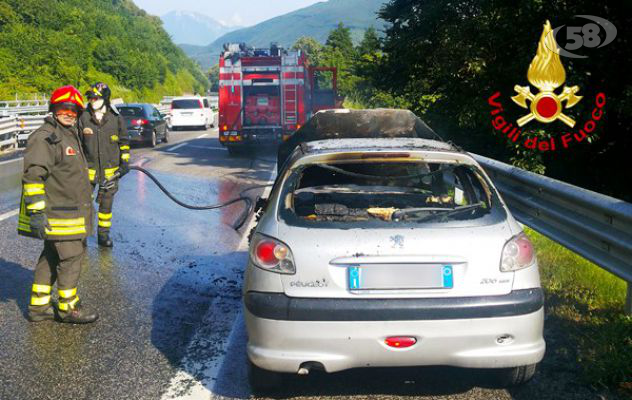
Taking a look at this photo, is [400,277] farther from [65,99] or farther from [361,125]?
[361,125]

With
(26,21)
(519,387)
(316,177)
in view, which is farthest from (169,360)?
(26,21)

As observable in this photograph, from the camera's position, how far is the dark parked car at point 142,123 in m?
23.2

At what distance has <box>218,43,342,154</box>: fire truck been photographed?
20.9 m

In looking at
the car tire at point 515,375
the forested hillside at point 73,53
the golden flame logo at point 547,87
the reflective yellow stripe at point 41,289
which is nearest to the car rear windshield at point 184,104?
the forested hillside at point 73,53

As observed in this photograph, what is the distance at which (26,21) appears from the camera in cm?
6712

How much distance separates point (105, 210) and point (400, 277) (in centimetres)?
538

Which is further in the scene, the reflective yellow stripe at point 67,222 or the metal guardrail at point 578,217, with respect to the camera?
the reflective yellow stripe at point 67,222

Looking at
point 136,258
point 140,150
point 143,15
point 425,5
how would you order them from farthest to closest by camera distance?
1. point 143,15
2. point 140,150
3. point 425,5
4. point 136,258

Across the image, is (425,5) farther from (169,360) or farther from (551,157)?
(169,360)

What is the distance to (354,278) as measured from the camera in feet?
12.1

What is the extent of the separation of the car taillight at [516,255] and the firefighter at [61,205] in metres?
3.19

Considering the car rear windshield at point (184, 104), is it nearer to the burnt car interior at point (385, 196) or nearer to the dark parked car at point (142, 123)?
the dark parked car at point (142, 123)

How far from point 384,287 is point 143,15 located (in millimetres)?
134469

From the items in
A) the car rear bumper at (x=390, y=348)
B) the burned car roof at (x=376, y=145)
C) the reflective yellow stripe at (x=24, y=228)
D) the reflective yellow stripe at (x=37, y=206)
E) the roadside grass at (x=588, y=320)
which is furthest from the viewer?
the reflective yellow stripe at (x=24, y=228)
